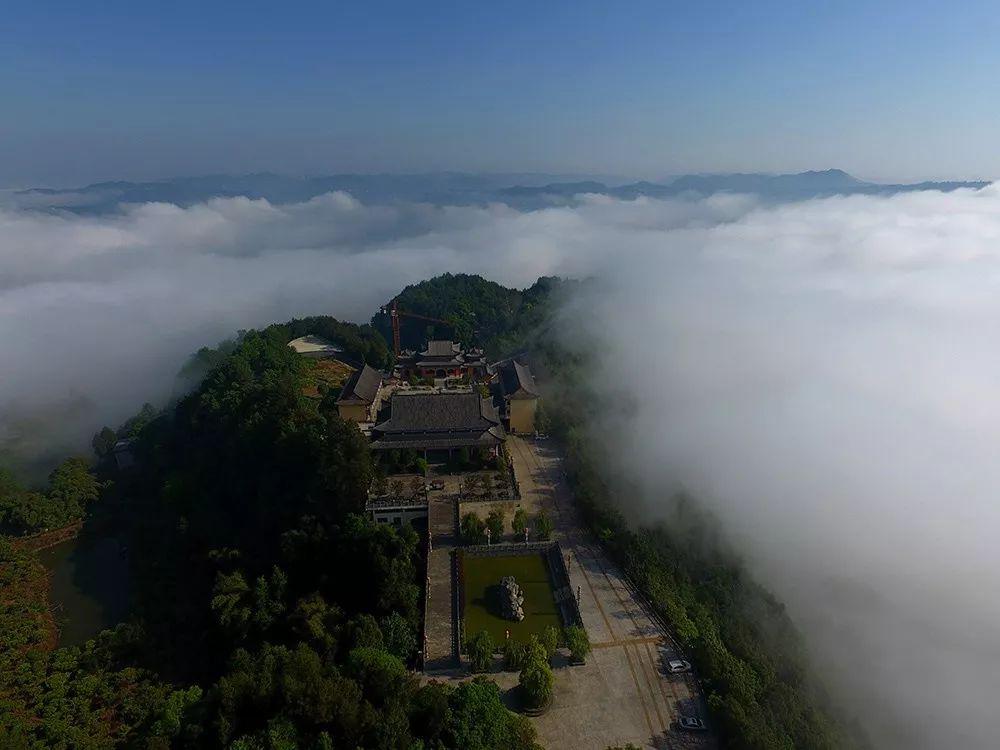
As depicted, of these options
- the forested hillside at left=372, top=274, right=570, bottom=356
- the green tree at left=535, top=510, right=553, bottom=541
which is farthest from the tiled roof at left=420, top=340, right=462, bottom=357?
the green tree at left=535, top=510, right=553, bottom=541

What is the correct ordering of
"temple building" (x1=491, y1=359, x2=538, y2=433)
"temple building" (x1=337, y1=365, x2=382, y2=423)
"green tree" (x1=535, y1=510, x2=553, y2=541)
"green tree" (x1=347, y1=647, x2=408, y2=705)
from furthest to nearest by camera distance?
"temple building" (x1=491, y1=359, x2=538, y2=433) → "temple building" (x1=337, y1=365, x2=382, y2=423) → "green tree" (x1=535, y1=510, x2=553, y2=541) → "green tree" (x1=347, y1=647, x2=408, y2=705)

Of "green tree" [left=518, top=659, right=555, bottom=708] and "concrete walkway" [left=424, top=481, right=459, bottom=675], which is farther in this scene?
"concrete walkway" [left=424, top=481, right=459, bottom=675]

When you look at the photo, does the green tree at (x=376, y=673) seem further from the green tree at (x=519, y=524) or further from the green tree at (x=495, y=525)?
the green tree at (x=519, y=524)

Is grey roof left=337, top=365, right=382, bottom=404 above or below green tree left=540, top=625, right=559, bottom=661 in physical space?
above

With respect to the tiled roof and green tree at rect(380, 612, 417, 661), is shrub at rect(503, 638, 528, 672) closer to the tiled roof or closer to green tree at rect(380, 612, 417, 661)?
green tree at rect(380, 612, 417, 661)

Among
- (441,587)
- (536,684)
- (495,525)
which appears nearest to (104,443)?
(441,587)

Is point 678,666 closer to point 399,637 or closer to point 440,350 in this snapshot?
point 399,637

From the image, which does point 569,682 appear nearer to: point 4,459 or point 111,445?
point 111,445
